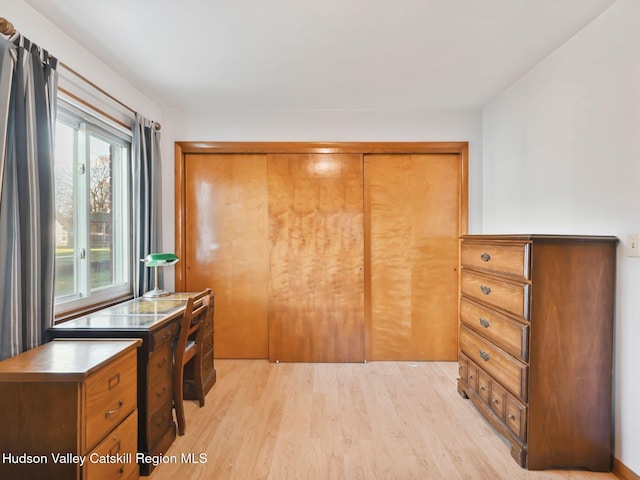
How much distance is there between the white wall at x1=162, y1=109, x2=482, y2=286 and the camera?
11.2ft

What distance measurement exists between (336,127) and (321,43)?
123 cm

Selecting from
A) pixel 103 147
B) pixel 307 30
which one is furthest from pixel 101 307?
pixel 307 30

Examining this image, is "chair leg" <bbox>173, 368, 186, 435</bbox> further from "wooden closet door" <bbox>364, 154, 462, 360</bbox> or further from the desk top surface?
"wooden closet door" <bbox>364, 154, 462, 360</bbox>

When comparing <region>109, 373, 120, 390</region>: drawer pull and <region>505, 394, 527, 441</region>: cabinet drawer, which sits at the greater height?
<region>109, 373, 120, 390</region>: drawer pull

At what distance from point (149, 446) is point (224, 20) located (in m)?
2.35

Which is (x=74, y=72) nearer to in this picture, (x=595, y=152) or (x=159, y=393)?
(x=159, y=393)

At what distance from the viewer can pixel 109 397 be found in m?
1.57

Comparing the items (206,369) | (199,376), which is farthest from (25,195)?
(206,369)

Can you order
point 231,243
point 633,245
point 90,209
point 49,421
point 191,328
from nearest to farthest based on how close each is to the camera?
point 49,421
point 633,245
point 191,328
point 90,209
point 231,243

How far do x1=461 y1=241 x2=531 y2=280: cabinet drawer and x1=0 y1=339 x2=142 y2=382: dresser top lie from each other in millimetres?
2047

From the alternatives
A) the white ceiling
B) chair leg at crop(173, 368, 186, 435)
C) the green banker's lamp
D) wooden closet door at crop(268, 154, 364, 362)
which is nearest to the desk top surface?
the green banker's lamp

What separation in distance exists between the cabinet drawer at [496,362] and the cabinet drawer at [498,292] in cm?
27

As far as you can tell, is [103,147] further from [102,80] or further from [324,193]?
[324,193]

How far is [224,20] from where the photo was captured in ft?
6.49
